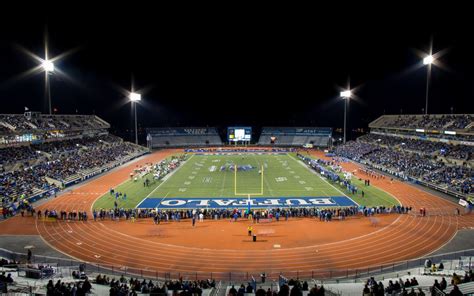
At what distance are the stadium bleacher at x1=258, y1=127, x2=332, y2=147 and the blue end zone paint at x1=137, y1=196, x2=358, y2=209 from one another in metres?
61.6

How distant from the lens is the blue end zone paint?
111ft

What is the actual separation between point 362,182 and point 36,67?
54599 millimetres

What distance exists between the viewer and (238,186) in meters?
42.8

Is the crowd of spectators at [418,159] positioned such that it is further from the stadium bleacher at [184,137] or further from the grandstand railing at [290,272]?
the stadium bleacher at [184,137]

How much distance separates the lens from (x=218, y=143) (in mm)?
102938

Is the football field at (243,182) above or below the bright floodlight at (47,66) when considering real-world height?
below

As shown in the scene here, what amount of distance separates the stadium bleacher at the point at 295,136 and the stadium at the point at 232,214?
59.4 feet

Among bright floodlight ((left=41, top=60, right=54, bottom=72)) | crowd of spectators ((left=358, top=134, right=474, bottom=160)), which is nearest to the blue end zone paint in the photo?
crowd of spectators ((left=358, top=134, right=474, bottom=160))

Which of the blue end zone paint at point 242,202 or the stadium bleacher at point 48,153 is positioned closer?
the blue end zone paint at point 242,202

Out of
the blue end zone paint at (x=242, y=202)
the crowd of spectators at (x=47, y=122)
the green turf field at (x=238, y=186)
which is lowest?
the blue end zone paint at (x=242, y=202)

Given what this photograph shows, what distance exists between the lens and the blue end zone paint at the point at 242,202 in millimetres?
33688

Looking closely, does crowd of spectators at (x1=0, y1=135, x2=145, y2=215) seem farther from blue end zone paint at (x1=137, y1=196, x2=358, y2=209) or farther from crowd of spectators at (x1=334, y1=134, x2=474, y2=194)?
crowd of spectators at (x1=334, y1=134, x2=474, y2=194)

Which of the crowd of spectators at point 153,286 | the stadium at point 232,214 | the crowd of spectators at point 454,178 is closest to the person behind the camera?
the crowd of spectators at point 153,286

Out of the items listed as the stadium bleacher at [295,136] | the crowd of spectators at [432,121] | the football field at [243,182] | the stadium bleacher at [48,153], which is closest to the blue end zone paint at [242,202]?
the football field at [243,182]
